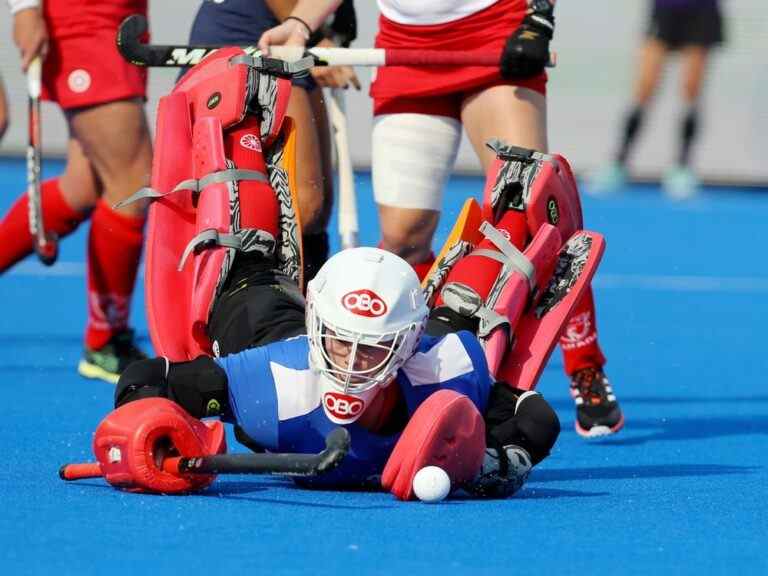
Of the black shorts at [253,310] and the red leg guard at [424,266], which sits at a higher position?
the black shorts at [253,310]

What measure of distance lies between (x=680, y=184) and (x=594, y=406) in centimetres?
899

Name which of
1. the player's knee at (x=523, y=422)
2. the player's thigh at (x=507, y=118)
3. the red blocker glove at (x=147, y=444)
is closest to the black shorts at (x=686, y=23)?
the player's thigh at (x=507, y=118)

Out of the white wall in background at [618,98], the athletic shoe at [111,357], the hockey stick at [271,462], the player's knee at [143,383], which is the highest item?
the player's knee at [143,383]

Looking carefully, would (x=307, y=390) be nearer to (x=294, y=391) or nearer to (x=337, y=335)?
(x=294, y=391)

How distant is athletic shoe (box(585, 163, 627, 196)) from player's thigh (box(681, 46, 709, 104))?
77 cm

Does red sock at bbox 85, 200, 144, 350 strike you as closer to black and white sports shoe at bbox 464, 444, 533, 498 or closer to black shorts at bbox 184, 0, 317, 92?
black shorts at bbox 184, 0, 317, 92

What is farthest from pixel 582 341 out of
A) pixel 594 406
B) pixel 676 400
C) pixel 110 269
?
pixel 110 269

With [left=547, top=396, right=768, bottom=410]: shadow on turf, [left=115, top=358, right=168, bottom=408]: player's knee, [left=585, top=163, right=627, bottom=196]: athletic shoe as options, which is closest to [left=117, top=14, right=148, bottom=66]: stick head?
[left=115, top=358, right=168, bottom=408]: player's knee

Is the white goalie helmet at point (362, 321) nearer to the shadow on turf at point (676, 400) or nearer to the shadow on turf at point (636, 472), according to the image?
the shadow on turf at point (636, 472)

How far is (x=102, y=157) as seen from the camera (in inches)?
242

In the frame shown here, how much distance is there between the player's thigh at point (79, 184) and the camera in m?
6.46

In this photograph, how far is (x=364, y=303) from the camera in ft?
12.0

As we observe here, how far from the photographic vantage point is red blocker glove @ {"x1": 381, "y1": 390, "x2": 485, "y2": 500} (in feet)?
12.2

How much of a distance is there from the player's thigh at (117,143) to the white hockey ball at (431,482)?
263 centimetres
